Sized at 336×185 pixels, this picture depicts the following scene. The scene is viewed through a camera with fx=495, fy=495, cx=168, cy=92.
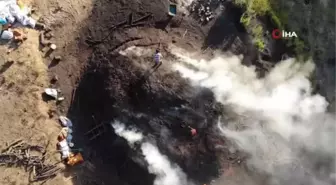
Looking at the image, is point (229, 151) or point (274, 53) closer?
point (229, 151)

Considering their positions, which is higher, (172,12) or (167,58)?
(172,12)

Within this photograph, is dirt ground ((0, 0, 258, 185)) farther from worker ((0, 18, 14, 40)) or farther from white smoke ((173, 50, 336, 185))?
white smoke ((173, 50, 336, 185))

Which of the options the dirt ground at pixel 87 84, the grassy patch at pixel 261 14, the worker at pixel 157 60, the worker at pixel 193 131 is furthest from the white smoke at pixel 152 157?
the grassy patch at pixel 261 14

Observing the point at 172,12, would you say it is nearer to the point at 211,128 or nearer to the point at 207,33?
the point at 207,33

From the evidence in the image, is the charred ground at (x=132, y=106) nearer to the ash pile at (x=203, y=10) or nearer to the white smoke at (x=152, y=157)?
the white smoke at (x=152, y=157)

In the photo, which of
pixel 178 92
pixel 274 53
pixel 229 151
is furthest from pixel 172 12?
pixel 229 151

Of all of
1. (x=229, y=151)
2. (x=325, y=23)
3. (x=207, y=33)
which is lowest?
(x=229, y=151)

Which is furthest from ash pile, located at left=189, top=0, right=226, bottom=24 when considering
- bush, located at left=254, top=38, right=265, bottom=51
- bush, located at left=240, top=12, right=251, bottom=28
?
bush, located at left=254, top=38, right=265, bottom=51

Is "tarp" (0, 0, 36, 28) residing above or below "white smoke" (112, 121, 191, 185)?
above

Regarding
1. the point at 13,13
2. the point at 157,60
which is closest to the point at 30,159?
the point at 13,13
